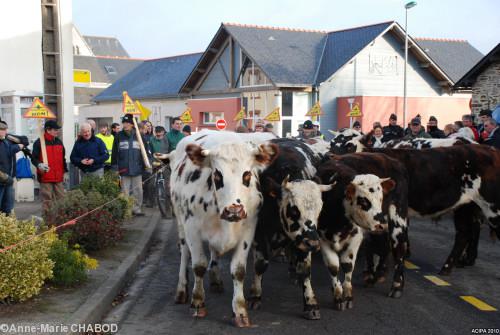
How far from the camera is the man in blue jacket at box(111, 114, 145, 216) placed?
14.5m

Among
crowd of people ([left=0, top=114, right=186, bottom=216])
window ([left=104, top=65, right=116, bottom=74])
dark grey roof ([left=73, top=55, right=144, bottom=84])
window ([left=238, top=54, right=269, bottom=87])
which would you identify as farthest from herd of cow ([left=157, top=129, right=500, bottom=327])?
window ([left=104, top=65, right=116, bottom=74])

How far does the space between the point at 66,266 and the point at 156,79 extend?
4852 centimetres

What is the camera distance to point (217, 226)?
22.4 ft

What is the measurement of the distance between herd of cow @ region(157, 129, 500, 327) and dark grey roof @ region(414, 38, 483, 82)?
38192mm

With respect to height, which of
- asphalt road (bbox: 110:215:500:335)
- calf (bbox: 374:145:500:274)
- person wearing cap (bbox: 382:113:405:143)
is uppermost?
person wearing cap (bbox: 382:113:405:143)

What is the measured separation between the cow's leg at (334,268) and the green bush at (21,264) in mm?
3196

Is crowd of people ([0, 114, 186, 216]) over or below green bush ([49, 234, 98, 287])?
over

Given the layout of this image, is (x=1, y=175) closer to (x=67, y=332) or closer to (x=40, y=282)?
(x=40, y=282)

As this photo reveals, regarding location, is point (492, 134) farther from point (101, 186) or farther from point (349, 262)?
point (101, 186)

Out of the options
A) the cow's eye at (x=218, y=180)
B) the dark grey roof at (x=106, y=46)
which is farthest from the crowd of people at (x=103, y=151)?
the dark grey roof at (x=106, y=46)

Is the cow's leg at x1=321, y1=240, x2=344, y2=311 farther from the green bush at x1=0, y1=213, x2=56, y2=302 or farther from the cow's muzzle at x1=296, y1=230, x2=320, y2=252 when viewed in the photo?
the green bush at x1=0, y1=213, x2=56, y2=302

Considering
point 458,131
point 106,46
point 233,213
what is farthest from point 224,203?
point 106,46

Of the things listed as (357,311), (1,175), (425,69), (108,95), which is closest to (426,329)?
(357,311)

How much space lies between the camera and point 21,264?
6.80 m
